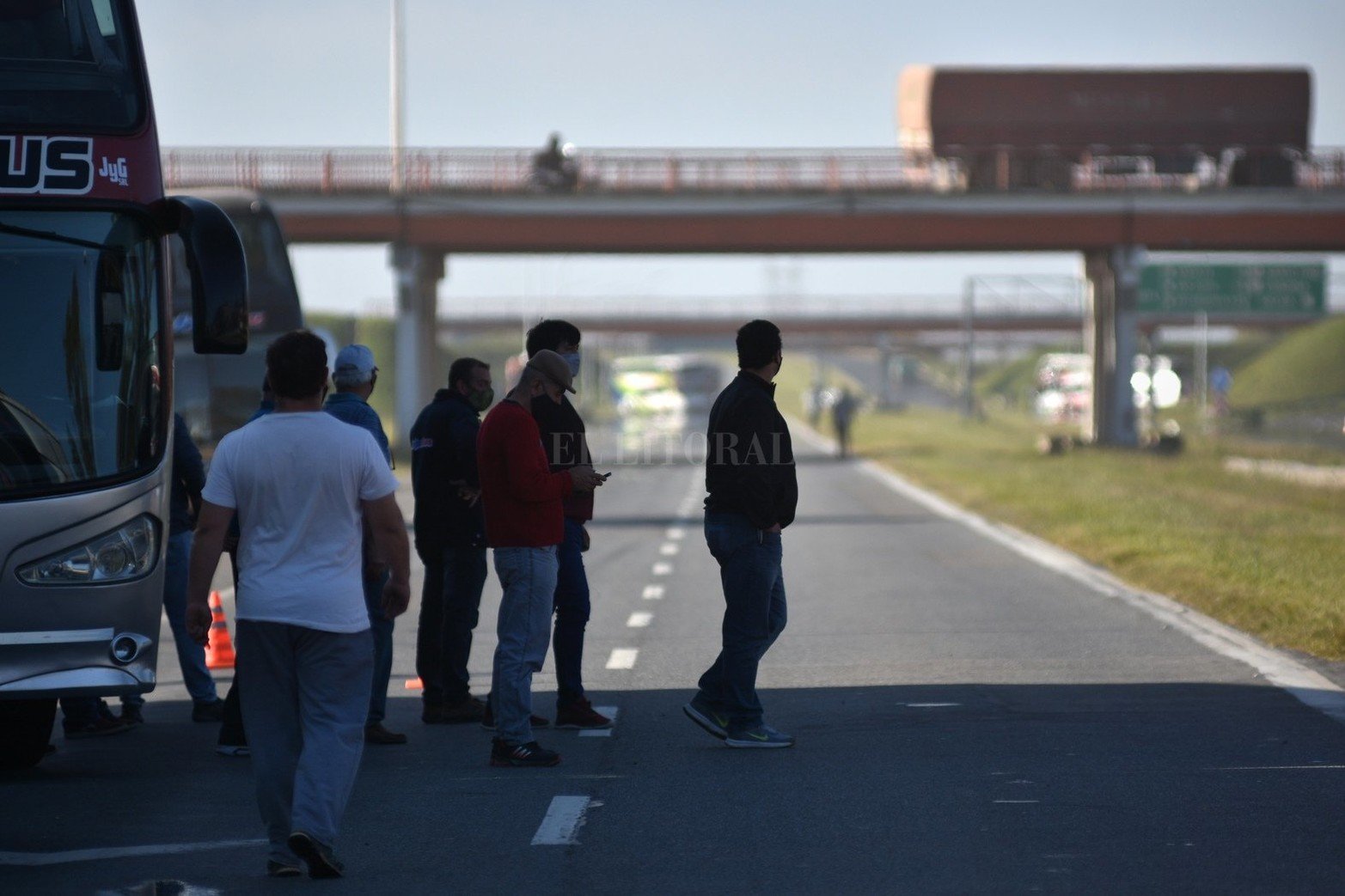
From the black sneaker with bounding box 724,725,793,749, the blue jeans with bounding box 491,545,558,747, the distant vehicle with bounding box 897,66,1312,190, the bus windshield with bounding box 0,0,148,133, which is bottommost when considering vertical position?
the black sneaker with bounding box 724,725,793,749

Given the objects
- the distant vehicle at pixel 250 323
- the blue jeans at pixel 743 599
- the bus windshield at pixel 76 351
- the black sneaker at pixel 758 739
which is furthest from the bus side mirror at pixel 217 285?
the distant vehicle at pixel 250 323

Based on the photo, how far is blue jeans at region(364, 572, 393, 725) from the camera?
29.6 feet

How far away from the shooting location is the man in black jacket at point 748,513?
28.8 feet

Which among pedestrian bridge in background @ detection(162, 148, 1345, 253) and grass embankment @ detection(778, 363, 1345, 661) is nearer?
grass embankment @ detection(778, 363, 1345, 661)

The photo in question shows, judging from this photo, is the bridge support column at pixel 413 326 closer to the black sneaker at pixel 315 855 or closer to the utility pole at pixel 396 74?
the utility pole at pixel 396 74

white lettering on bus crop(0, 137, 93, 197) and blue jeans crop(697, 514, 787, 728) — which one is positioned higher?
white lettering on bus crop(0, 137, 93, 197)

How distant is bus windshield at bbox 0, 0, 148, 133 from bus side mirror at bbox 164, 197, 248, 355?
26.7 inches

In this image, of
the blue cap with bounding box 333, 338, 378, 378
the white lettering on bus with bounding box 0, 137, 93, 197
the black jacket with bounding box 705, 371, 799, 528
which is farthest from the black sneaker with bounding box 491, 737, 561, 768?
the white lettering on bus with bounding box 0, 137, 93, 197

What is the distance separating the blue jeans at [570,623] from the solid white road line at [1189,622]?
12.1ft

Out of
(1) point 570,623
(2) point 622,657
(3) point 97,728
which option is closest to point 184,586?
(3) point 97,728

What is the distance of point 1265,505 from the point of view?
27.2 metres

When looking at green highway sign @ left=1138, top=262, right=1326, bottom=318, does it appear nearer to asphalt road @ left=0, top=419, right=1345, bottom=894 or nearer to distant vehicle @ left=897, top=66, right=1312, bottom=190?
distant vehicle @ left=897, top=66, right=1312, bottom=190

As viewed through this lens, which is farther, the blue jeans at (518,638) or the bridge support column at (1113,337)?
the bridge support column at (1113,337)

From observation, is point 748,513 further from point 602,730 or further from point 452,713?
point 452,713
